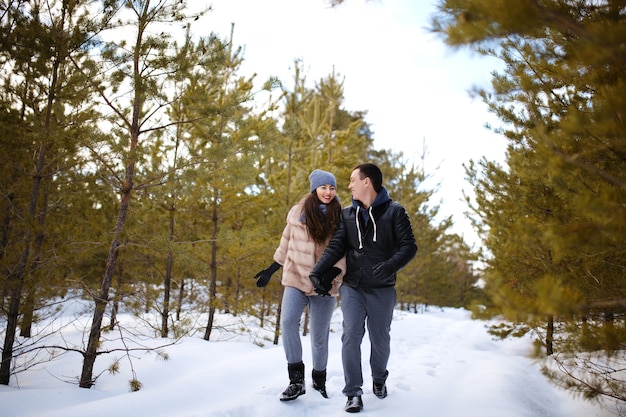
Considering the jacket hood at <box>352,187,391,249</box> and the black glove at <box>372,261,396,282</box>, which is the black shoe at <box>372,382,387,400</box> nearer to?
the black glove at <box>372,261,396,282</box>

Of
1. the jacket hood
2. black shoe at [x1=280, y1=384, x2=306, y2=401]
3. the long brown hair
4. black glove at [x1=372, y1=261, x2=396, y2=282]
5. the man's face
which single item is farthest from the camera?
the long brown hair

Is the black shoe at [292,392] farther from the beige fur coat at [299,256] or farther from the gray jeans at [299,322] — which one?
the beige fur coat at [299,256]

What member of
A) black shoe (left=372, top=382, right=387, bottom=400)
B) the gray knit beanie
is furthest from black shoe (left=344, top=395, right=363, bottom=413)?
the gray knit beanie

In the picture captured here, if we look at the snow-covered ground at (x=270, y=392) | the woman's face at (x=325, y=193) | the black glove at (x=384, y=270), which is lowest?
the snow-covered ground at (x=270, y=392)

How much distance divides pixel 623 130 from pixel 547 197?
274cm

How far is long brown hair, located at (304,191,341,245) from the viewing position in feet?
11.2

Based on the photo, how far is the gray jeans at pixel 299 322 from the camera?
316cm

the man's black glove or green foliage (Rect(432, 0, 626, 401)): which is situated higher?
green foliage (Rect(432, 0, 626, 401))

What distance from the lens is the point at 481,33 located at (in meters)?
1.65

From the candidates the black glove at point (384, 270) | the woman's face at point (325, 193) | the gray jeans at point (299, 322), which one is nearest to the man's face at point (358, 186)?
the woman's face at point (325, 193)

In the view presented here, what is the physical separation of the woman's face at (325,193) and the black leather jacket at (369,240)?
37 cm

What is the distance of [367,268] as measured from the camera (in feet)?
9.98

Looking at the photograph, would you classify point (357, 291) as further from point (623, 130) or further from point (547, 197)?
point (547, 197)

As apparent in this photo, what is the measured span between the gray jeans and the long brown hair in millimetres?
528
